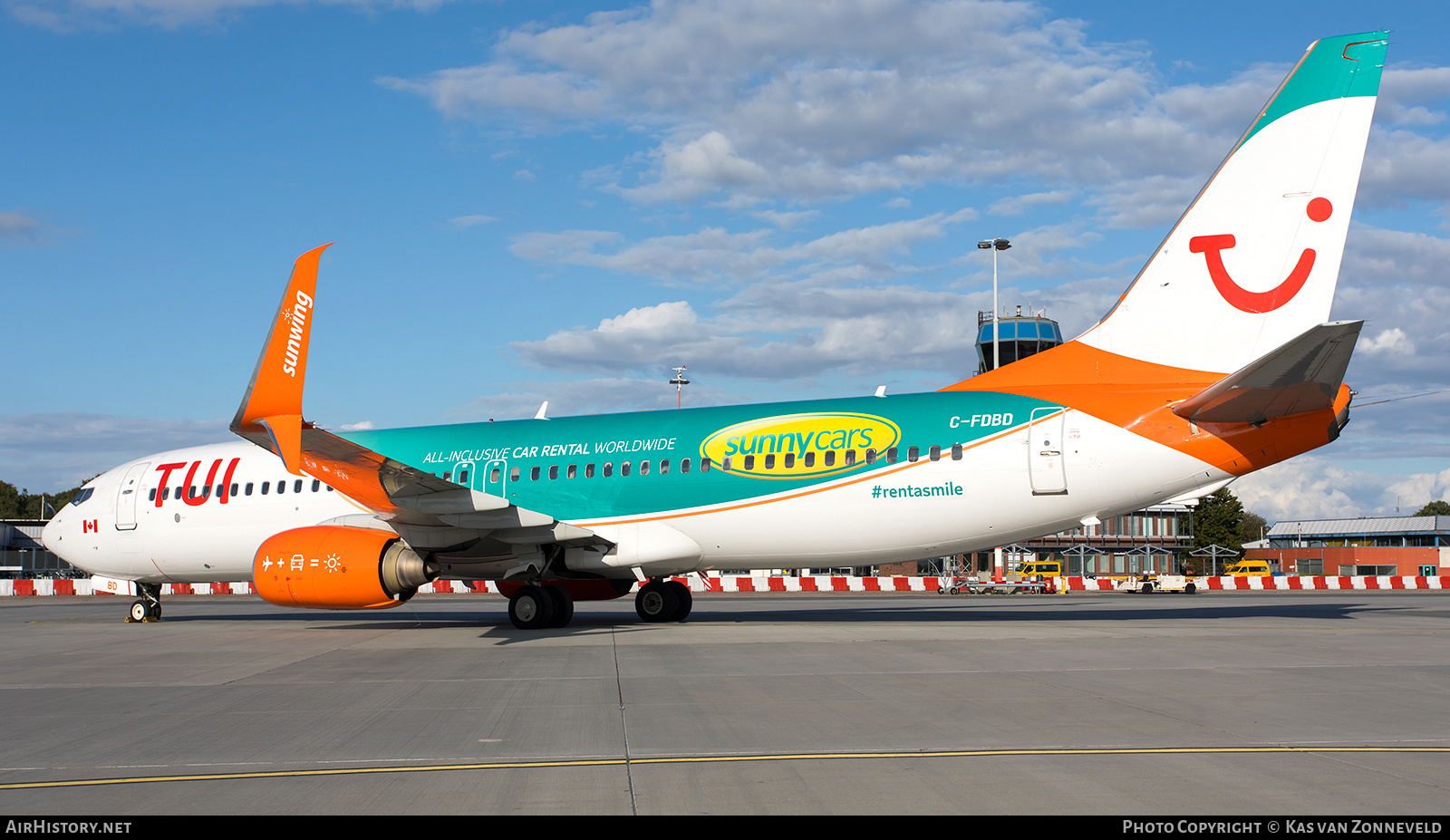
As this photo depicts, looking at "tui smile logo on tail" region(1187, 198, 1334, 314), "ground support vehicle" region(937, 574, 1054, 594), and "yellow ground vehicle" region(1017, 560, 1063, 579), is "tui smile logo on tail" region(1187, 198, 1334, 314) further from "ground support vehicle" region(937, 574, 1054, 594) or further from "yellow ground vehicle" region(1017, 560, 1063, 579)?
"yellow ground vehicle" region(1017, 560, 1063, 579)

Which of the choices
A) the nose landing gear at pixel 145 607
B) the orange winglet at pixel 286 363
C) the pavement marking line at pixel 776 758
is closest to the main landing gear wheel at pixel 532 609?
the orange winglet at pixel 286 363

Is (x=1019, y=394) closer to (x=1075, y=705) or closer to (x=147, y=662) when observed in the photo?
(x=1075, y=705)

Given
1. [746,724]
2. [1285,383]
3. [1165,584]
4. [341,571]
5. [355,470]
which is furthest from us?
[1165,584]

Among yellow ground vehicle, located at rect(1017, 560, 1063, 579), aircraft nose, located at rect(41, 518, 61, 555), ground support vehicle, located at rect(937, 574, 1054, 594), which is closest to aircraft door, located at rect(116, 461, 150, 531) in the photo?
aircraft nose, located at rect(41, 518, 61, 555)

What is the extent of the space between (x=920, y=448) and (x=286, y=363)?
9.51m

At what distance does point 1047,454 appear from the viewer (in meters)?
15.6

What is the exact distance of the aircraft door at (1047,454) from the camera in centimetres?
1546

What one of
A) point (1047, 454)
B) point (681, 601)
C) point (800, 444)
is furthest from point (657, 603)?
point (1047, 454)

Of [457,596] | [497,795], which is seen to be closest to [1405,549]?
[457,596]

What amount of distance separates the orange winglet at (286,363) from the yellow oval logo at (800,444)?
6.65 metres

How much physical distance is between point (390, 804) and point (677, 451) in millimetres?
12822

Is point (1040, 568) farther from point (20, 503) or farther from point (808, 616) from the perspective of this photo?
point (20, 503)

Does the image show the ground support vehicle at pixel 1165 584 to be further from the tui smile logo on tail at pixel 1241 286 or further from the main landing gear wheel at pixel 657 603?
the main landing gear wheel at pixel 657 603

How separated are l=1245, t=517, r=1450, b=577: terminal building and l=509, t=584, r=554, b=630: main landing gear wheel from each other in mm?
80526
